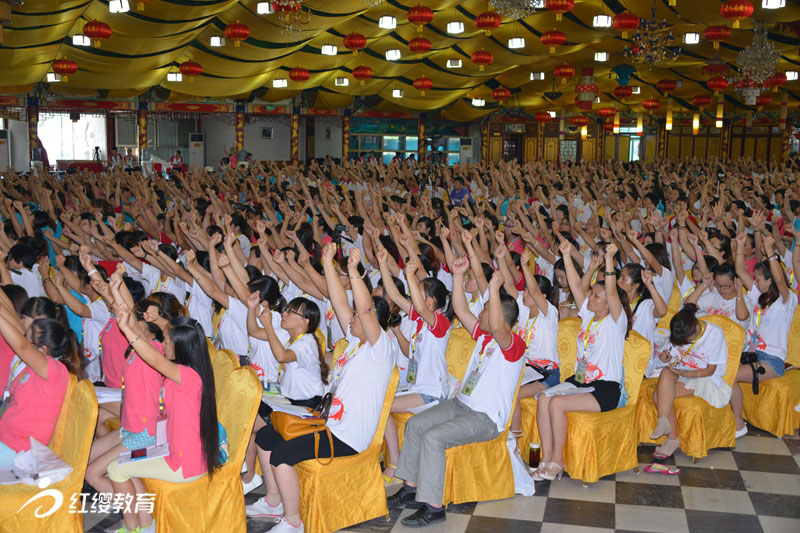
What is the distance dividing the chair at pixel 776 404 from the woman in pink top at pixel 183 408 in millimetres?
3065

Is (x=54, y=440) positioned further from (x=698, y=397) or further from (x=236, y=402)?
(x=698, y=397)

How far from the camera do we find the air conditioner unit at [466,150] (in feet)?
86.8

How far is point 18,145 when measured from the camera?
58.7 ft

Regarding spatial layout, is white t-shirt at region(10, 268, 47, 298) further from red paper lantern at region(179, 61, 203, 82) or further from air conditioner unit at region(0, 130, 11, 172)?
air conditioner unit at region(0, 130, 11, 172)

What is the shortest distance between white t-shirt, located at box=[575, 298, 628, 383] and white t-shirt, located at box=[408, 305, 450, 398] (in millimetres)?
734

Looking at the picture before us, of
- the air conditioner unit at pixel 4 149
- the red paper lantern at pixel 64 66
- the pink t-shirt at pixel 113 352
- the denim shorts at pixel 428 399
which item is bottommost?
the denim shorts at pixel 428 399

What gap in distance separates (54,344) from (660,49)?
12.8 meters

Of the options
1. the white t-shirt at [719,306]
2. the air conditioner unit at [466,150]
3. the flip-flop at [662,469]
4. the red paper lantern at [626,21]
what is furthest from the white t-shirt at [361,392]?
the air conditioner unit at [466,150]

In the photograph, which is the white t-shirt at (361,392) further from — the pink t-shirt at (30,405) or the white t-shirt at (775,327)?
the white t-shirt at (775,327)

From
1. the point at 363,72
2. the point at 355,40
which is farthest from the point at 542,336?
the point at 363,72

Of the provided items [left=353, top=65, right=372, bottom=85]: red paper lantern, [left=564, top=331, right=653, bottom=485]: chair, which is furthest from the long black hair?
[left=353, top=65, right=372, bottom=85]: red paper lantern

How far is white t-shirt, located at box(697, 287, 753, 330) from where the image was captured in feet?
15.1

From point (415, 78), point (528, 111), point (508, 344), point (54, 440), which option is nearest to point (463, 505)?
point (508, 344)

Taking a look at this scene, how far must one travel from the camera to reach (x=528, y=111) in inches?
1021
